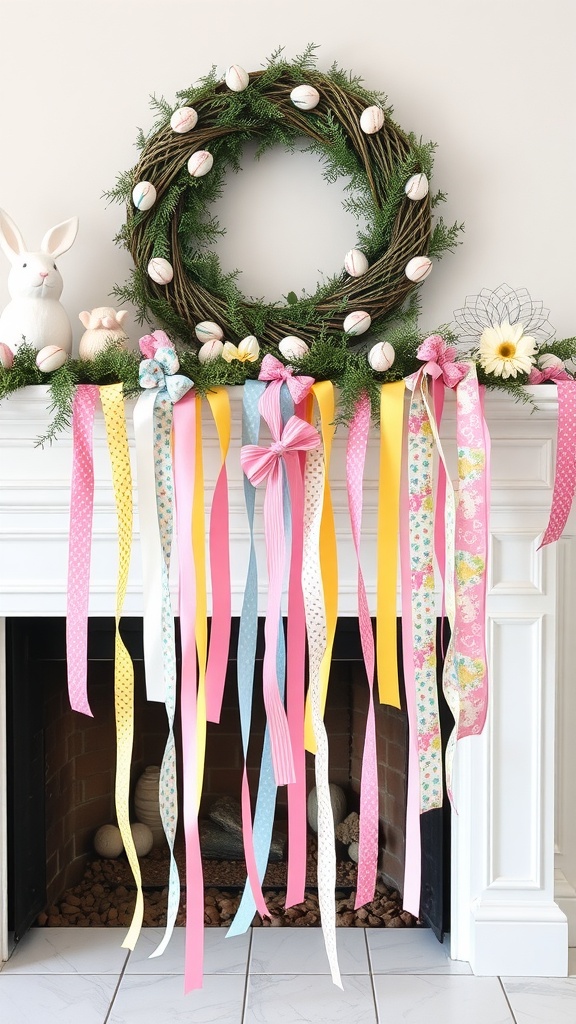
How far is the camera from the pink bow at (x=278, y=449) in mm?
Result: 1530

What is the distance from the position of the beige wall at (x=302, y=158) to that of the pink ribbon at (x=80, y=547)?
35cm

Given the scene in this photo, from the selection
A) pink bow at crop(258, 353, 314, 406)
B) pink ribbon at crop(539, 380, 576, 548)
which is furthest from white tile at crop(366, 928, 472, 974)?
pink bow at crop(258, 353, 314, 406)

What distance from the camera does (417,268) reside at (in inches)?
67.2

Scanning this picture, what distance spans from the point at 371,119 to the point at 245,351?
1.81ft

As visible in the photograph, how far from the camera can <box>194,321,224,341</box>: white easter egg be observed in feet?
5.61

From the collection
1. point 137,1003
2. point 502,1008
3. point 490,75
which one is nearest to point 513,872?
point 502,1008

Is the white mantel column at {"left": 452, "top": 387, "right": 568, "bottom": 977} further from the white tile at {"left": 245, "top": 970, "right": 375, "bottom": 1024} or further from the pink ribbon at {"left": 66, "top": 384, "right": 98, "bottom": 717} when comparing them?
the pink ribbon at {"left": 66, "top": 384, "right": 98, "bottom": 717}

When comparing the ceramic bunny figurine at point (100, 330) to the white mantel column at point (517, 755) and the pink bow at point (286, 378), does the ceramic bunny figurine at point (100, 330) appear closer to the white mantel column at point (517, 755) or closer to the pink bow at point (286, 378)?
the pink bow at point (286, 378)

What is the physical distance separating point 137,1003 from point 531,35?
2138mm

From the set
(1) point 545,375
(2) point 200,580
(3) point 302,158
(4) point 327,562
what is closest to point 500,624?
(4) point 327,562

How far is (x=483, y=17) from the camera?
5.94ft

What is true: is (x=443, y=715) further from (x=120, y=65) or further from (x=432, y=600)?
(x=120, y=65)

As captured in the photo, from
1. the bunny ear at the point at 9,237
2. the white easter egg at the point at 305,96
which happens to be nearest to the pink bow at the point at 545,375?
the white easter egg at the point at 305,96

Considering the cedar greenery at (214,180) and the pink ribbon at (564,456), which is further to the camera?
the cedar greenery at (214,180)
